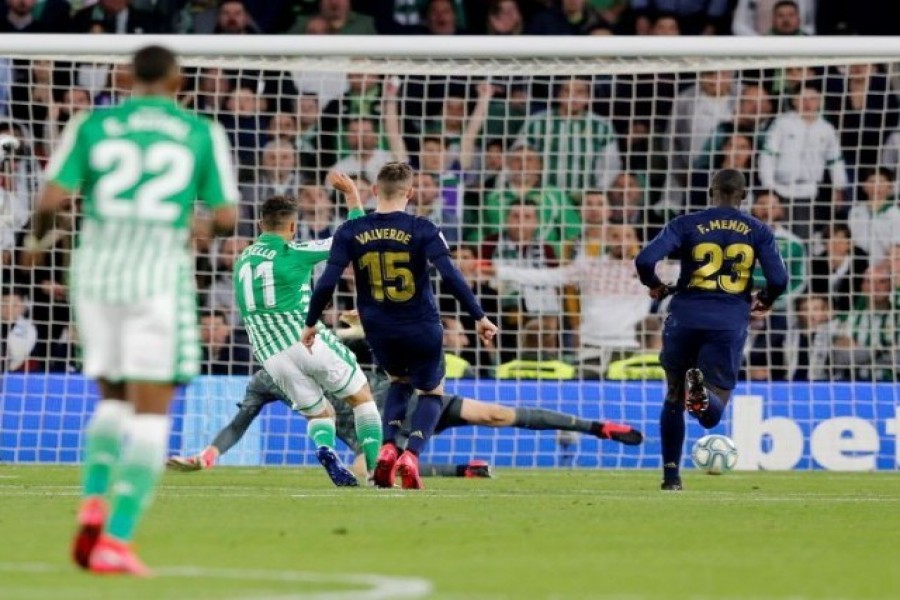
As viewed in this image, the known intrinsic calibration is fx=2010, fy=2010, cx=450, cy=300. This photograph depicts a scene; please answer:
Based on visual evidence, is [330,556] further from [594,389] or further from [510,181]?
[510,181]

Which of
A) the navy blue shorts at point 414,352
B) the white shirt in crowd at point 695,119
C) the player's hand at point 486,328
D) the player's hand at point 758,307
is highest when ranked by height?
the white shirt in crowd at point 695,119

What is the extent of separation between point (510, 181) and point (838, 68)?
11.9 ft

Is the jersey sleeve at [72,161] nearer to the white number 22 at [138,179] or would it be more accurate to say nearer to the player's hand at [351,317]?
the white number 22 at [138,179]

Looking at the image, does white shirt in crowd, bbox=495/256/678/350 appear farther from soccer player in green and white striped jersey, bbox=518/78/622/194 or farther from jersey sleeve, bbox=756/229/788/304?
jersey sleeve, bbox=756/229/788/304

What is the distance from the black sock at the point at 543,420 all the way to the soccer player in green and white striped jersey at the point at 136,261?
809 centimetres

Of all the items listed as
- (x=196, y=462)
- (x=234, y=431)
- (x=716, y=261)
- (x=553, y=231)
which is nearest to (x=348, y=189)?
(x=716, y=261)

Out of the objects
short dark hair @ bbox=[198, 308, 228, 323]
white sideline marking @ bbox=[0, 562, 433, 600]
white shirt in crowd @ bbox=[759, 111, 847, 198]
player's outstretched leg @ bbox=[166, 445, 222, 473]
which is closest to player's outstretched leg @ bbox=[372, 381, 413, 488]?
player's outstretched leg @ bbox=[166, 445, 222, 473]

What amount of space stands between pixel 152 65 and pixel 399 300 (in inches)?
205

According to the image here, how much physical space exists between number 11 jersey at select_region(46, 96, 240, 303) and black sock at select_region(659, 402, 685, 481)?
20.0ft

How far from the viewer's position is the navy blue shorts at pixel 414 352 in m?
12.6

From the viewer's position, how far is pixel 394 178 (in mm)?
12336

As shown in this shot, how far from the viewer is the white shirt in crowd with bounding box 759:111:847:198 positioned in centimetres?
1844

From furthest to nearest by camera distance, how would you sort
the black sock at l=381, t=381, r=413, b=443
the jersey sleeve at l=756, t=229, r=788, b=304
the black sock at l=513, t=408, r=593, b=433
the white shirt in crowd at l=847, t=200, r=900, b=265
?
the white shirt in crowd at l=847, t=200, r=900, b=265
the black sock at l=513, t=408, r=593, b=433
the jersey sleeve at l=756, t=229, r=788, b=304
the black sock at l=381, t=381, r=413, b=443

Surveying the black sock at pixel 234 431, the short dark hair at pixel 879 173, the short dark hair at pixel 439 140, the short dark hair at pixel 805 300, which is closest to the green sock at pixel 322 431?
the black sock at pixel 234 431
